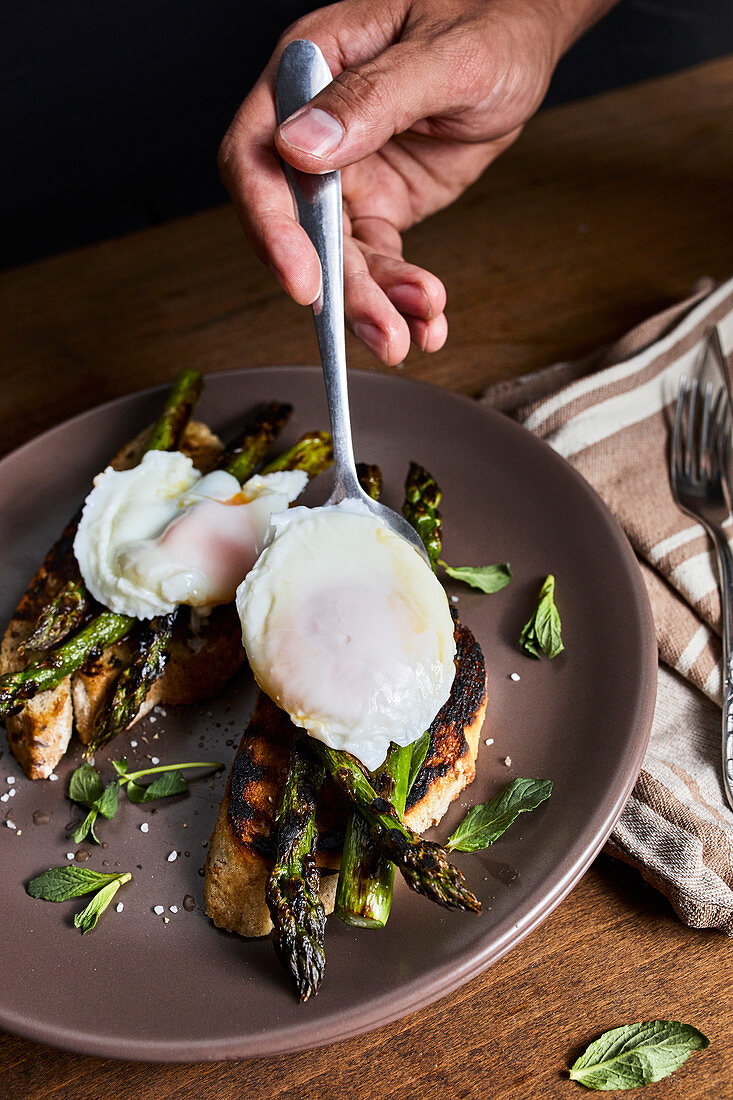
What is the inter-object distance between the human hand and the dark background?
2.10 metres

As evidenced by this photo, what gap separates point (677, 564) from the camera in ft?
9.52

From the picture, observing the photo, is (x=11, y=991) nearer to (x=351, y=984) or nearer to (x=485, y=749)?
(x=351, y=984)

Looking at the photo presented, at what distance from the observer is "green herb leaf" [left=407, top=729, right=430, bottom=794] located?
2184 mm

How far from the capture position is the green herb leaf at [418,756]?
7.16 ft

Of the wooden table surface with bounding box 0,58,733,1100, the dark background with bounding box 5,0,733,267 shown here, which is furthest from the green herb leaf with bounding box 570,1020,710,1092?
the dark background with bounding box 5,0,733,267

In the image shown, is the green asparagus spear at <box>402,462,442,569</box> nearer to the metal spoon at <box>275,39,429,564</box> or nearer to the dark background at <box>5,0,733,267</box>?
the metal spoon at <box>275,39,429,564</box>

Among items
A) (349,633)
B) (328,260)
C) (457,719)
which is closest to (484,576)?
(457,719)

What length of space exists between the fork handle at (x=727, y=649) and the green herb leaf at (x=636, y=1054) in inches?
23.8

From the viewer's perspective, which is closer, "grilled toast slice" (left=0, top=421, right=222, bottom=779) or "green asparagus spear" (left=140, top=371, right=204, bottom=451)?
"grilled toast slice" (left=0, top=421, right=222, bottom=779)

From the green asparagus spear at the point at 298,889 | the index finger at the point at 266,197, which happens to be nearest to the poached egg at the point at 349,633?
the green asparagus spear at the point at 298,889

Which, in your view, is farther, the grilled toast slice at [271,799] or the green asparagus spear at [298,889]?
the grilled toast slice at [271,799]

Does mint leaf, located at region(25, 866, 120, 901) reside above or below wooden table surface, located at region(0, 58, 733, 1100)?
above

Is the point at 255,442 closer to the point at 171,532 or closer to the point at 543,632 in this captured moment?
the point at 171,532

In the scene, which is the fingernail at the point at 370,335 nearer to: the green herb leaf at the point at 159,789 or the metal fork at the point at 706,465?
the metal fork at the point at 706,465
